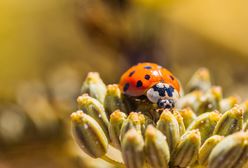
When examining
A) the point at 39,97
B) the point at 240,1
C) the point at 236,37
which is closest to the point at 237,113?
the point at 39,97

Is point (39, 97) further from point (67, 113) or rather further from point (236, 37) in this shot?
point (236, 37)

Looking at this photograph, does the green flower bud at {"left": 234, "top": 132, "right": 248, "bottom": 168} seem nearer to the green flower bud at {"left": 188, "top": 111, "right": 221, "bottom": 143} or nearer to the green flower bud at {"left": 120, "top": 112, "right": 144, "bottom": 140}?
the green flower bud at {"left": 188, "top": 111, "right": 221, "bottom": 143}

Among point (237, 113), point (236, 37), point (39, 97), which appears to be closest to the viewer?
point (237, 113)

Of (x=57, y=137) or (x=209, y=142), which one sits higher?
(x=57, y=137)

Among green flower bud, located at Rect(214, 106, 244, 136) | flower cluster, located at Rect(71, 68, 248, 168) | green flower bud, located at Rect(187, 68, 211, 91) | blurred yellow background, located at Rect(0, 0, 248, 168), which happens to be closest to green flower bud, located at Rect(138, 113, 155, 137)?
flower cluster, located at Rect(71, 68, 248, 168)

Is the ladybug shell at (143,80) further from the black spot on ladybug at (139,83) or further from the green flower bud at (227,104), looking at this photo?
the green flower bud at (227,104)

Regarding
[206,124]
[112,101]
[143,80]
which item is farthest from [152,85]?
[206,124]

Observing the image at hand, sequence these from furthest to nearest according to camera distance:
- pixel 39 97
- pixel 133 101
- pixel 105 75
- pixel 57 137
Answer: pixel 105 75 < pixel 39 97 < pixel 57 137 < pixel 133 101

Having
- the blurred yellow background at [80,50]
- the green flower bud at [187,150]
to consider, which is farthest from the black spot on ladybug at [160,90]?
the blurred yellow background at [80,50]
